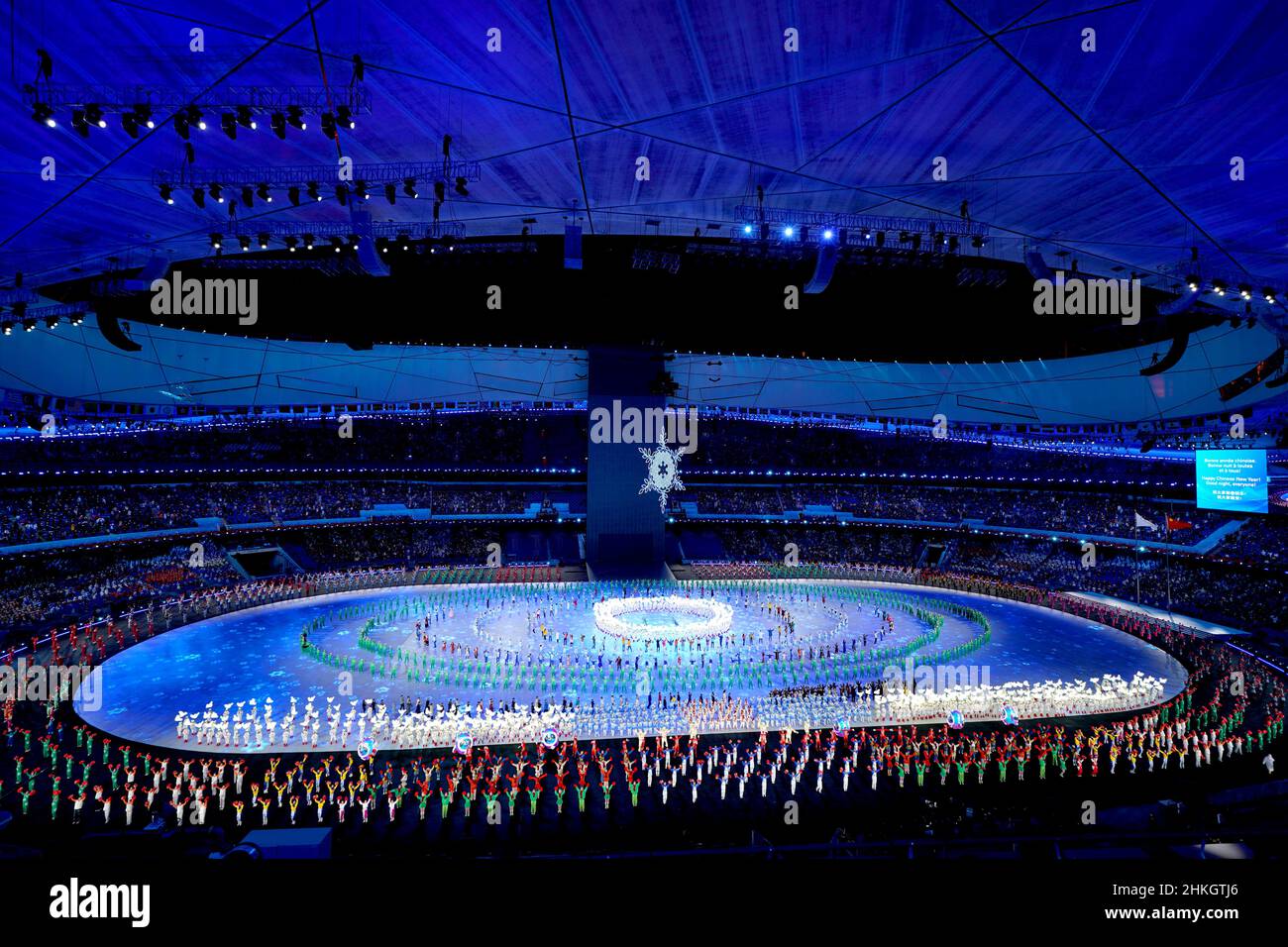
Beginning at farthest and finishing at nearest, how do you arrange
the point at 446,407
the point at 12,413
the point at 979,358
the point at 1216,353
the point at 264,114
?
the point at 446,407
the point at 979,358
the point at 1216,353
the point at 12,413
the point at 264,114

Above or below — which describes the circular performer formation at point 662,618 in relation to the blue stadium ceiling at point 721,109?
below

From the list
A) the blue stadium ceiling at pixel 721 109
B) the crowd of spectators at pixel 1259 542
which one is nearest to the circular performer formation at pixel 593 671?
the crowd of spectators at pixel 1259 542

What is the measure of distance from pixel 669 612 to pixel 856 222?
20330 mm

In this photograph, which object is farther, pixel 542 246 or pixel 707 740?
pixel 542 246

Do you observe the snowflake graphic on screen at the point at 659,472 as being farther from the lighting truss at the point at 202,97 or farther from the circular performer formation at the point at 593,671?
the lighting truss at the point at 202,97

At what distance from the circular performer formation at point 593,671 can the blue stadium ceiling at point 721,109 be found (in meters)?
13.0

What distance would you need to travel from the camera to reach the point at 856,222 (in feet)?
63.3

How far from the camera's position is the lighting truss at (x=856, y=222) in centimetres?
1838

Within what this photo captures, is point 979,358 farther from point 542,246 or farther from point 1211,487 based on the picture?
point 542,246

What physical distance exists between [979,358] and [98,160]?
135ft

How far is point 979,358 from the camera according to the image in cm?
4219

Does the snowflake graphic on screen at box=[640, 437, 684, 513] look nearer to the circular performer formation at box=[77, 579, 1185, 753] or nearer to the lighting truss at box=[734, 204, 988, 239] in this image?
the circular performer formation at box=[77, 579, 1185, 753]
